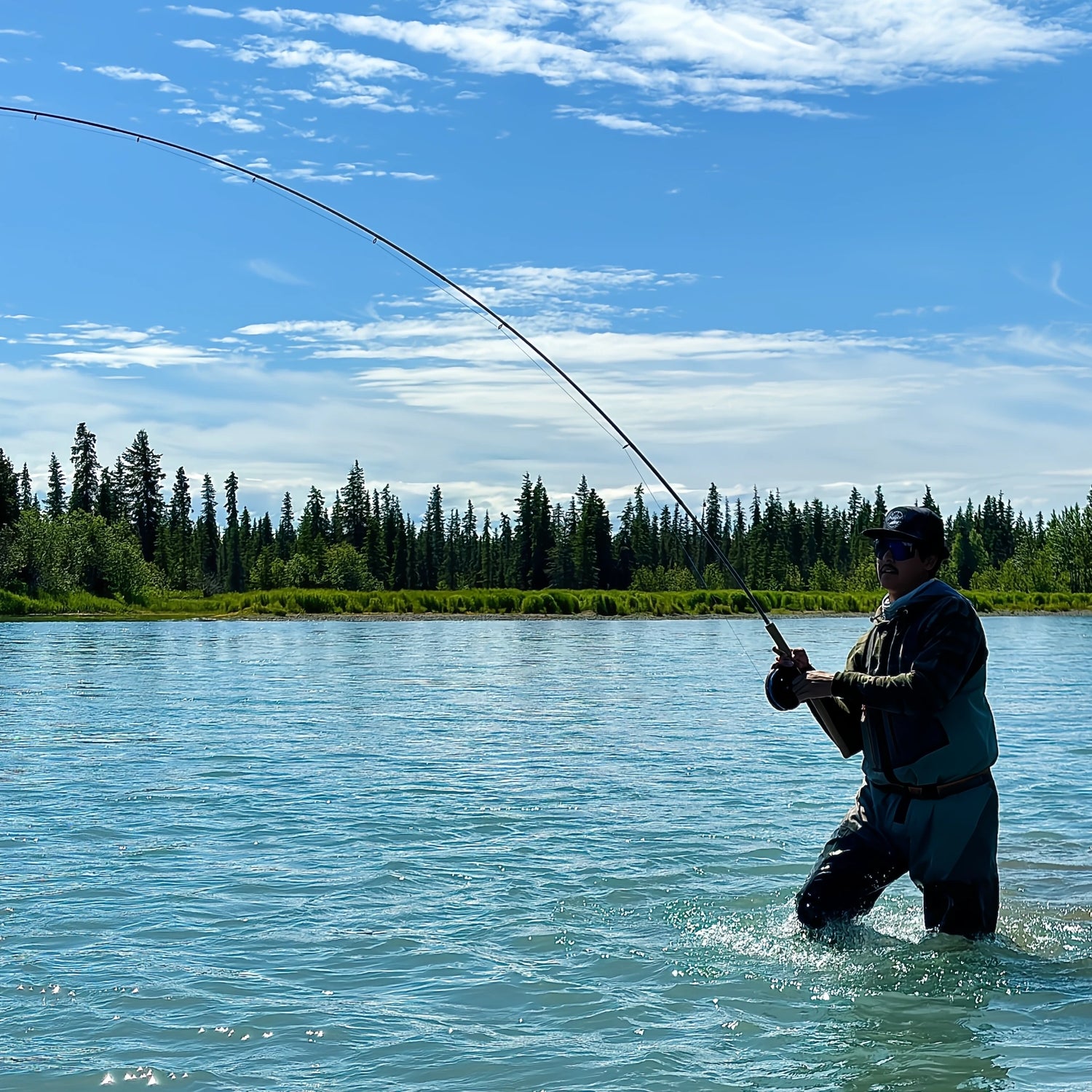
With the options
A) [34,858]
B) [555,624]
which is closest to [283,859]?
[34,858]

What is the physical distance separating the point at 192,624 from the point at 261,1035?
210ft

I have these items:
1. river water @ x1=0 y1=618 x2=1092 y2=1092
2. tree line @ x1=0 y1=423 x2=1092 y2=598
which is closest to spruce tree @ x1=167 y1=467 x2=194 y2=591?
tree line @ x1=0 y1=423 x2=1092 y2=598

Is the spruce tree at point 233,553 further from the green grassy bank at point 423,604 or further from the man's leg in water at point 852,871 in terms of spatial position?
the man's leg in water at point 852,871

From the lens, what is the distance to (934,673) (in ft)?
18.0

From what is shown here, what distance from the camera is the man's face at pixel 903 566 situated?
19.3ft

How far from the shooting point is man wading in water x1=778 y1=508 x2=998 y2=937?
18.3ft

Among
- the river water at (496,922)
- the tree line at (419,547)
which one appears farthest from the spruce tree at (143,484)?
the river water at (496,922)

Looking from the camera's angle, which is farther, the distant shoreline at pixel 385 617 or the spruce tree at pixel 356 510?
the spruce tree at pixel 356 510

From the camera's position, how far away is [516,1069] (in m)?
5.14

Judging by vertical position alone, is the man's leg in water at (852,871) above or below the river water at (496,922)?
above

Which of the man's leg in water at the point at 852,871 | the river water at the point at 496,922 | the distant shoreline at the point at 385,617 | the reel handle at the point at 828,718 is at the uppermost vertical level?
the reel handle at the point at 828,718

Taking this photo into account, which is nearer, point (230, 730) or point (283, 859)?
point (283, 859)

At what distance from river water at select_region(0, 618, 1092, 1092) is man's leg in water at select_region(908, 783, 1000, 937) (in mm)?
317

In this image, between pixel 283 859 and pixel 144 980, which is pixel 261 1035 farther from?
pixel 283 859
